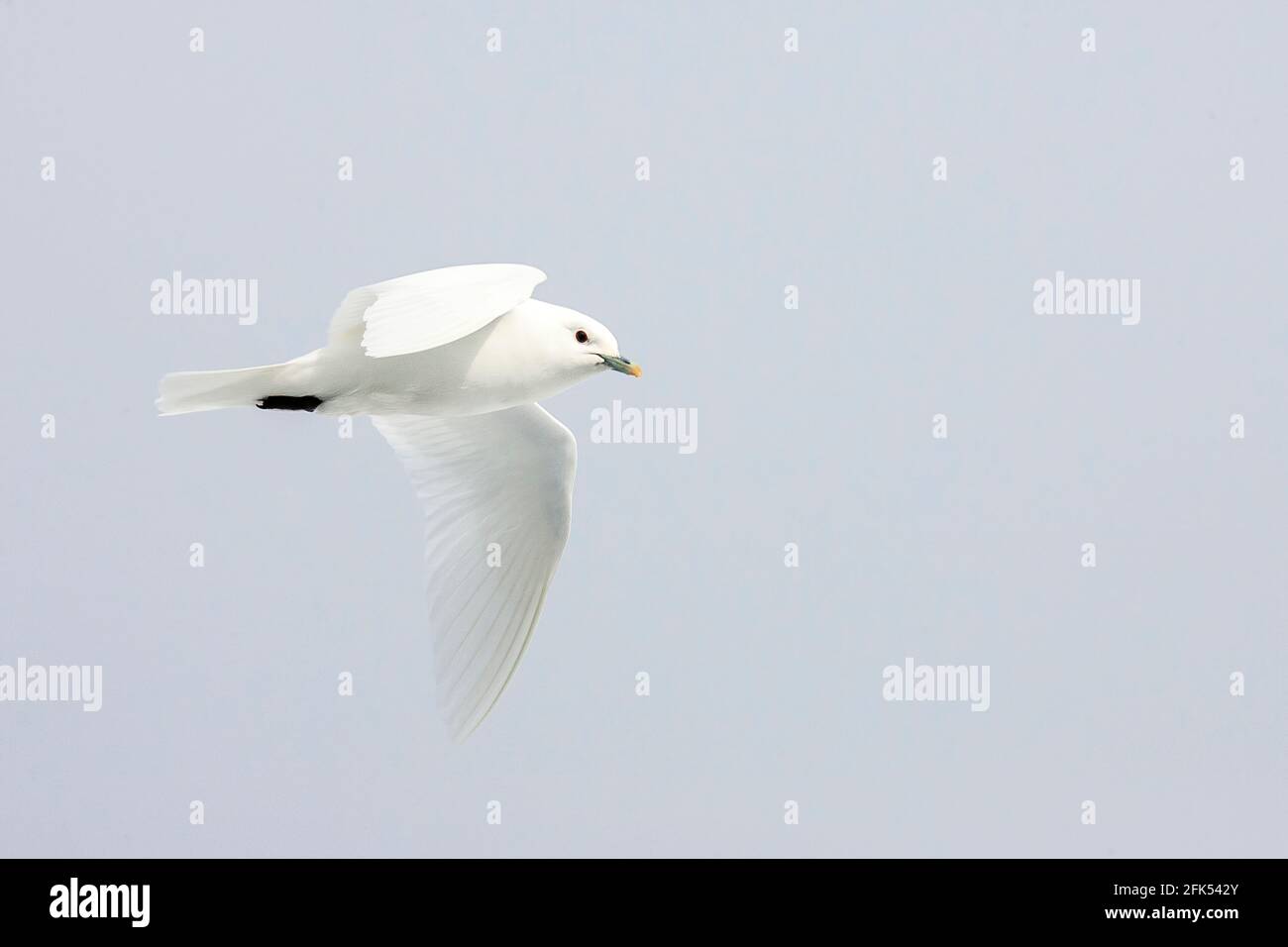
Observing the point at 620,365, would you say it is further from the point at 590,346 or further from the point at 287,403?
the point at 287,403

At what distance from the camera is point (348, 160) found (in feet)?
23.4

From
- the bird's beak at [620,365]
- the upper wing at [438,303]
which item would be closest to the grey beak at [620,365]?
the bird's beak at [620,365]

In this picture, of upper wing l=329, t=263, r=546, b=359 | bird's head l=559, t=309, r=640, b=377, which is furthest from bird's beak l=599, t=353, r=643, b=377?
upper wing l=329, t=263, r=546, b=359

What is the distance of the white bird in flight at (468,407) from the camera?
4516mm

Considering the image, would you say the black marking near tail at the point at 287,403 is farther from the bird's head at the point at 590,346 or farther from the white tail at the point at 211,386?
the bird's head at the point at 590,346

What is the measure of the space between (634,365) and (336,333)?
2.80ft

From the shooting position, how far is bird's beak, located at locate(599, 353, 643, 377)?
4859 millimetres

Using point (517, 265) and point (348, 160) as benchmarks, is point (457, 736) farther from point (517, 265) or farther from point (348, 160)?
point (348, 160)

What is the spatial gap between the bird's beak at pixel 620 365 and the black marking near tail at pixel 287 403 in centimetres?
85

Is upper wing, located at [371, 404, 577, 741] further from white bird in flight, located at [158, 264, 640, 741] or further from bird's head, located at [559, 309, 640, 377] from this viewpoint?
bird's head, located at [559, 309, 640, 377]

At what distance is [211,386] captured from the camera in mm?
4910
